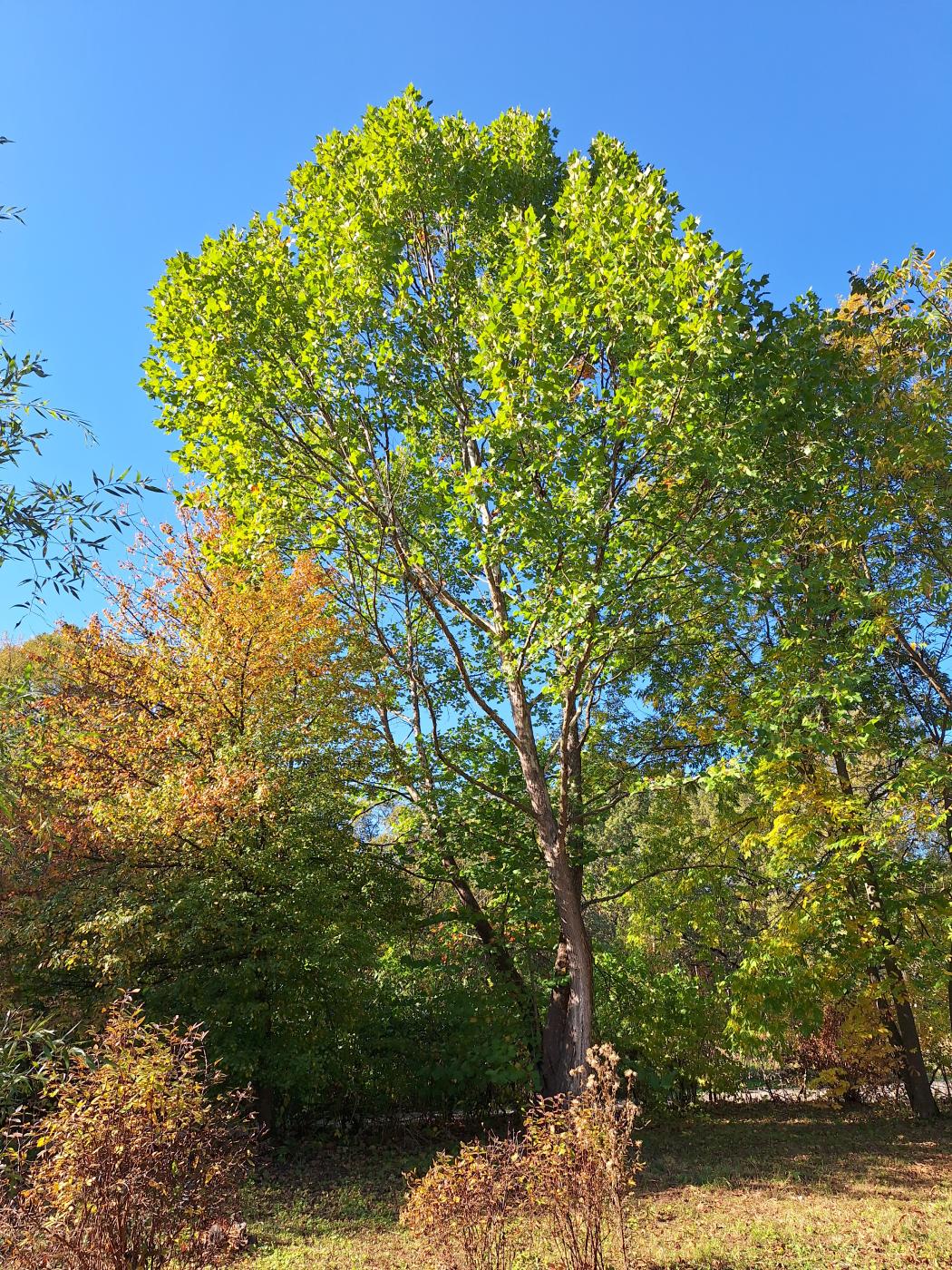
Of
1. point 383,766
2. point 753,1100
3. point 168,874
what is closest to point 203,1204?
point 168,874

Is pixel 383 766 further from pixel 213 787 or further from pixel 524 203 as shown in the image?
pixel 524 203

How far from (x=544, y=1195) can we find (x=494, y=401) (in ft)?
22.5

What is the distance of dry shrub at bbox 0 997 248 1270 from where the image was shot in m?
3.33

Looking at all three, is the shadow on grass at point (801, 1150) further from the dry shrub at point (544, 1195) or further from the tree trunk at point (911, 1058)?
the dry shrub at point (544, 1195)

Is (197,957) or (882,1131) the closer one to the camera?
(197,957)

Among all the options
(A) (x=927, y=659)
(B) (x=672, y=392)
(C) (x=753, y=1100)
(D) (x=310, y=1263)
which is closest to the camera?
(D) (x=310, y=1263)

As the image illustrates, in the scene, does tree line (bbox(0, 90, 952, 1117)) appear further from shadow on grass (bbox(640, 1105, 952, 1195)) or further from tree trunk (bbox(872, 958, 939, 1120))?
shadow on grass (bbox(640, 1105, 952, 1195))

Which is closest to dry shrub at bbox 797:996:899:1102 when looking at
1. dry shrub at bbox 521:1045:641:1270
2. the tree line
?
the tree line

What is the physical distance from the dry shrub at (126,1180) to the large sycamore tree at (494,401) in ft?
14.8

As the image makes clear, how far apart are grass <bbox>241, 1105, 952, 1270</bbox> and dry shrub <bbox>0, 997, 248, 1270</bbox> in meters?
1.94

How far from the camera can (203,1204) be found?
3666 millimetres

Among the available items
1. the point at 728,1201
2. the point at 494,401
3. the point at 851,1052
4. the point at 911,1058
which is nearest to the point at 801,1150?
the point at 851,1052

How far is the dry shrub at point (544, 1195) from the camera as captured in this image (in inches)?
154

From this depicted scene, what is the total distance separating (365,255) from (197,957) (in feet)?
26.7
